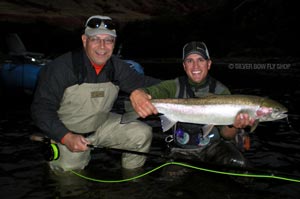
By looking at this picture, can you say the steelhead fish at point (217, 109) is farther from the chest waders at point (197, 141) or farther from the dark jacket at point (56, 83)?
the dark jacket at point (56, 83)

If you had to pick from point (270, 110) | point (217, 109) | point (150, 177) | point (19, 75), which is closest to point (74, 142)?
point (150, 177)

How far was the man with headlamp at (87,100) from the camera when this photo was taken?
211 inches

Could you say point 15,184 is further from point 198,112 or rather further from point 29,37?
point 29,37

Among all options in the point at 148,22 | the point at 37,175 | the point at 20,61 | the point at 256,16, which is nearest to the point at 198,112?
the point at 37,175

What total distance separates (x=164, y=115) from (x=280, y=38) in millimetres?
39794

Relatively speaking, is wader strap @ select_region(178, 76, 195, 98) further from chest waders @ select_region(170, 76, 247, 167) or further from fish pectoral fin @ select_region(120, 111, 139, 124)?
fish pectoral fin @ select_region(120, 111, 139, 124)

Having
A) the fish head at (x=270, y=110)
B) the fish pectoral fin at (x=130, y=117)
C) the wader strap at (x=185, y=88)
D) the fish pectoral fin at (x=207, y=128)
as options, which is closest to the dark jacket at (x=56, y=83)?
the fish pectoral fin at (x=130, y=117)

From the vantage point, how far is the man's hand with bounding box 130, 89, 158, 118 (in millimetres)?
5117

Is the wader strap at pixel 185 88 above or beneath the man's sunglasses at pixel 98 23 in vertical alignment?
beneath

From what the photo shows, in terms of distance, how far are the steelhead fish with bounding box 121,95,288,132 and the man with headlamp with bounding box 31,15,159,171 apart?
89 cm

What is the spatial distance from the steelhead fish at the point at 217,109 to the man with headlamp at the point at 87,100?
2.91ft

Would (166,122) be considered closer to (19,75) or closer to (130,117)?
(130,117)

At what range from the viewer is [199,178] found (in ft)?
19.7

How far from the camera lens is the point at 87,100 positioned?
18.9ft
